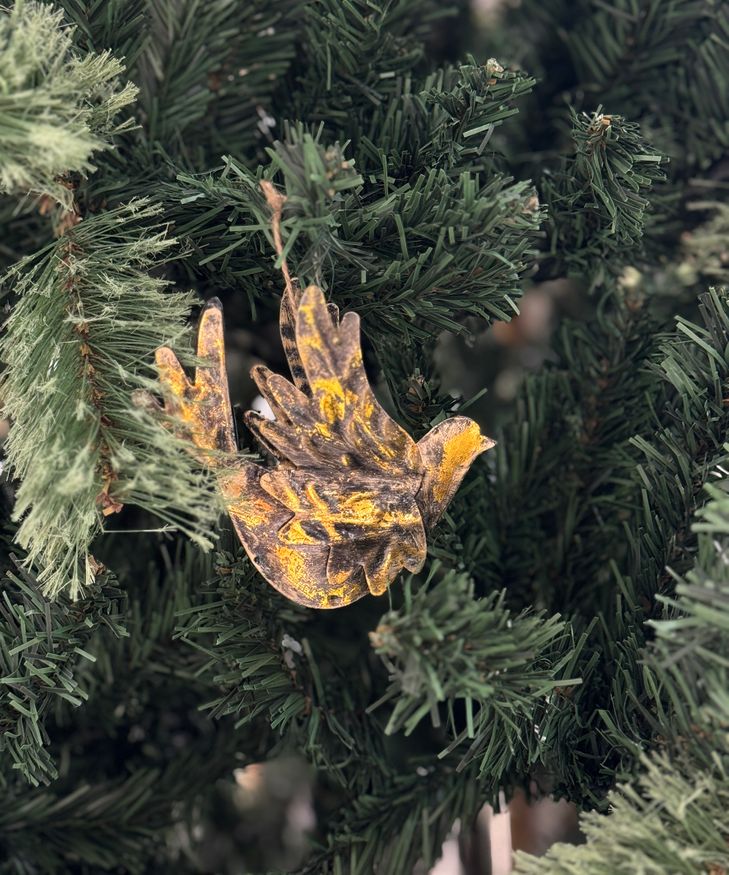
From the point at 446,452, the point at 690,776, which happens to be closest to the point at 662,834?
the point at 690,776

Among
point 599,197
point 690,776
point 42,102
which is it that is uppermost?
point 42,102

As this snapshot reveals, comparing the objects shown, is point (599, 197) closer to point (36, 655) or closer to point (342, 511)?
point (342, 511)

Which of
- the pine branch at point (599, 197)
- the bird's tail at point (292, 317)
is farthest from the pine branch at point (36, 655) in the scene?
the pine branch at point (599, 197)

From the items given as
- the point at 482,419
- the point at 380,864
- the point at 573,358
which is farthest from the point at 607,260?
the point at 380,864

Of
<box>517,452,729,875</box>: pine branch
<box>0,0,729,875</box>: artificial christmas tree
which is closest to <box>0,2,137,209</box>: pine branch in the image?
<box>0,0,729,875</box>: artificial christmas tree

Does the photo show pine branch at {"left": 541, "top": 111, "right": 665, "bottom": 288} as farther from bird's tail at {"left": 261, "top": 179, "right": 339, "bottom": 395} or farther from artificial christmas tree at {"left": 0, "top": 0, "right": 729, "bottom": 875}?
bird's tail at {"left": 261, "top": 179, "right": 339, "bottom": 395}

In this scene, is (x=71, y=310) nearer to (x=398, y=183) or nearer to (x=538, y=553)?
(x=398, y=183)

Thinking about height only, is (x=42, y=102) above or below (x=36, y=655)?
above

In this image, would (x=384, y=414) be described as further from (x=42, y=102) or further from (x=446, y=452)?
(x=42, y=102)

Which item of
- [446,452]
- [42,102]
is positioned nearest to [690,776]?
[446,452]
